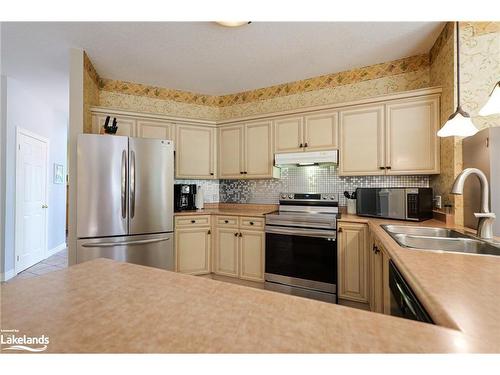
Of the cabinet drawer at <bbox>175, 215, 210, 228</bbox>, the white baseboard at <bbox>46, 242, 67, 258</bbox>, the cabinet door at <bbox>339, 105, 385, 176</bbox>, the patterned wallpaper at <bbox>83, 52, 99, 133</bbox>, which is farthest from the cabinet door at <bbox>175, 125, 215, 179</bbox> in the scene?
the white baseboard at <bbox>46, 242, 67, 258</bbox>

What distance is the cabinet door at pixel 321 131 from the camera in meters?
2.75

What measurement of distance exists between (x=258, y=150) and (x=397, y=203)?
1.67 m

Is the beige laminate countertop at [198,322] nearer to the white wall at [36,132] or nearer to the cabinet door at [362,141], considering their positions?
the cabinet door at [362,141]

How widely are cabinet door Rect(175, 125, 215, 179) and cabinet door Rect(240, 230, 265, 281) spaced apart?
1.06 meters

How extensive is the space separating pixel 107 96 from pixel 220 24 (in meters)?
2.02

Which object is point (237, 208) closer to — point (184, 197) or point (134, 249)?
point (184, 197)

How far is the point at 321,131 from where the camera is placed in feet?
9.27

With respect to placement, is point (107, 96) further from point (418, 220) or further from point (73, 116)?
point (418, 220)

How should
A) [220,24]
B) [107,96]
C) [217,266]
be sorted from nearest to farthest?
[220,24] → [217,266] → [107,96]

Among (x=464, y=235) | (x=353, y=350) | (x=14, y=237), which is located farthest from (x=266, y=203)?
(x=14, y=237)

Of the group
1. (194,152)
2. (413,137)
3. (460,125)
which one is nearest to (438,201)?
(413,137)

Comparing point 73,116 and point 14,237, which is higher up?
point 73,116
